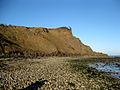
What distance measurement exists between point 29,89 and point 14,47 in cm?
A: 2108

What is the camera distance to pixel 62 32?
66.1 m

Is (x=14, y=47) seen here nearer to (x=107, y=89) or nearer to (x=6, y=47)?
(x=6, y=47)

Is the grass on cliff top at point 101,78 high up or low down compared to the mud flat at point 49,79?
down

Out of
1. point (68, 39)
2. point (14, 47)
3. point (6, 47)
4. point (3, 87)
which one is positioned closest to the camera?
point (3, 87)

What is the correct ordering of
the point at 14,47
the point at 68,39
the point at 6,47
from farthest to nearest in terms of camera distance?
the point at 68,39 → the point at 14,47 → the point at 6,47

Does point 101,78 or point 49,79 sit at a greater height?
point 49,79

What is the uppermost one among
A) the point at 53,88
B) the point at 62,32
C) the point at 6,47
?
the point at 62,32

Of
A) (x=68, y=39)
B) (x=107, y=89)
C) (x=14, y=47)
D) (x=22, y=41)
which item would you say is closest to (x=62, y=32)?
(x=68, y=39)

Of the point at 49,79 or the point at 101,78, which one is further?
the point at 101,78

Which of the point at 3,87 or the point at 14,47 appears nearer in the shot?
the point at 3,87

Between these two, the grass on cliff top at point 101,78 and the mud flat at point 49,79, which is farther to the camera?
the grass on cliff top at point 101,78

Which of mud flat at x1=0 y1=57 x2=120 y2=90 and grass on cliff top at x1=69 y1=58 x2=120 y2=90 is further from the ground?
mud flat at x1=0 y1=57 x2=120 y2=90

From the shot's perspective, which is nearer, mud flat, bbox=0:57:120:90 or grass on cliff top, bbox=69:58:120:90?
mud flat, bbox=0:57:120:90

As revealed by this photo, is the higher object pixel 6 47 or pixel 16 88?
pixel 6 47
